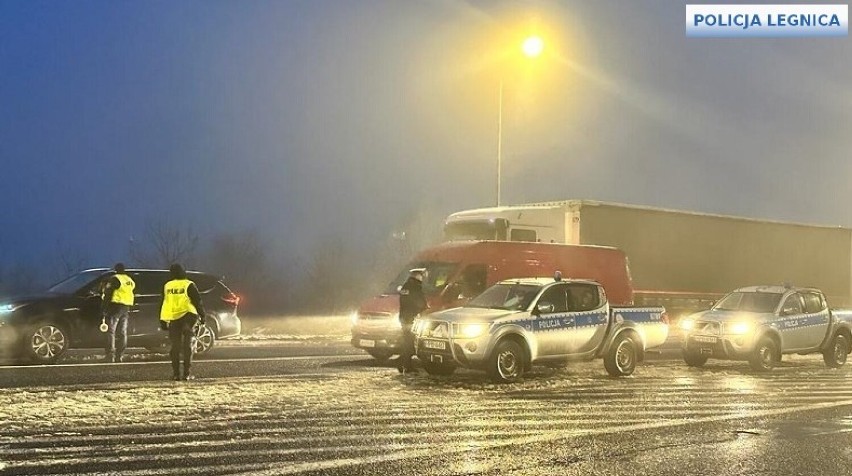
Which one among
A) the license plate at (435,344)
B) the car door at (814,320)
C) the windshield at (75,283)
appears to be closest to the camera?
the license plate at (435,344)

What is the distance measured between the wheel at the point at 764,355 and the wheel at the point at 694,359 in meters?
0.85

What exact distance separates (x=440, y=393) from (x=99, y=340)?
283 inches

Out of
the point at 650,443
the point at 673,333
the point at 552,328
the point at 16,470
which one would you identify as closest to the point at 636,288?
the point at 673,333

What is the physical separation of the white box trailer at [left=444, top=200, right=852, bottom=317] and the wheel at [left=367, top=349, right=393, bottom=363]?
5513mm

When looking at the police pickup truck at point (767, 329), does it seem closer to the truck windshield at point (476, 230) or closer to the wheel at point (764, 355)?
the wheel at point (764, 355)

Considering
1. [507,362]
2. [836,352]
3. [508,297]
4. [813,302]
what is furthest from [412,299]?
[836,352]

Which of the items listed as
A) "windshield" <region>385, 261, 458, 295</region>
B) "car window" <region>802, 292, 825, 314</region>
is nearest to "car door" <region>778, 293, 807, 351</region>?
"car window" <region>802, 292, 825, 314</region>

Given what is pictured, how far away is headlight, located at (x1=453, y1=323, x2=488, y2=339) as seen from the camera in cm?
1315

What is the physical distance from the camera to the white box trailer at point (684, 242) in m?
21.9

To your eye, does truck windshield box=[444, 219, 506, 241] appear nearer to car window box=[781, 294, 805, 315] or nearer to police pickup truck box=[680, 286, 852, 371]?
police pickup truck box=[680, 286, 852, 371]

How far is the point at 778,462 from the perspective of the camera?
7.67 meters

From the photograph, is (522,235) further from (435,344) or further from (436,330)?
(435,344)

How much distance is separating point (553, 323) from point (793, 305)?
20.2 feet

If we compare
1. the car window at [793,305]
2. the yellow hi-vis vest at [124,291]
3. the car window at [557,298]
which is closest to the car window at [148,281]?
the yellow hi-vis vest at [124,291]
